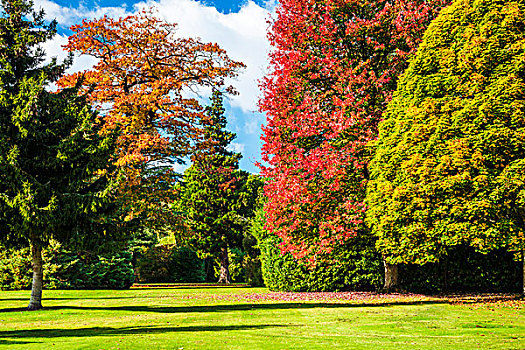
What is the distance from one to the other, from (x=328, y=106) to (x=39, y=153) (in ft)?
38.0

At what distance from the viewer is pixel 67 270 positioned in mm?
26531

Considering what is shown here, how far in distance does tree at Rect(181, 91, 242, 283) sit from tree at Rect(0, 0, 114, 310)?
21467 mm

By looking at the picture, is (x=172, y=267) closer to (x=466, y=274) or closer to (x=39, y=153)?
(x=39, y=153)

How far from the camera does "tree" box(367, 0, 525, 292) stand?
1459cm

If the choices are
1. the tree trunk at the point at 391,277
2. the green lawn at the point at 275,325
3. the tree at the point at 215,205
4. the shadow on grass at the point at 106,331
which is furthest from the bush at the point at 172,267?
the shadow on grass at the point at 106,331

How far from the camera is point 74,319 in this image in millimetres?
12914

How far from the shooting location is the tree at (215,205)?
39.9 metres

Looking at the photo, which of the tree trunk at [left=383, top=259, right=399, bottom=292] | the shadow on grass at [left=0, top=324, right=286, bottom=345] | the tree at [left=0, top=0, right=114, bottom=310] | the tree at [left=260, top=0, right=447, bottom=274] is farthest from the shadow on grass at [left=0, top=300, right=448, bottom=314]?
the shadow on grass at [left=0, top=324, right=286, bottom=345]

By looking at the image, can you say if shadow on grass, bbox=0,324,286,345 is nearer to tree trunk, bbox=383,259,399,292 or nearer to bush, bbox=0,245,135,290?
tree trunk, bbox=383,259,399,292

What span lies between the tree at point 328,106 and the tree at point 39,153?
23.7 feet

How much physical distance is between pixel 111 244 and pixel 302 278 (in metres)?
8.58

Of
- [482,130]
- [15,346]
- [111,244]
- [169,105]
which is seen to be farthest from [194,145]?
[15,346]

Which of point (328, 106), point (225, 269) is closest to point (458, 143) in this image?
point (328, 106)

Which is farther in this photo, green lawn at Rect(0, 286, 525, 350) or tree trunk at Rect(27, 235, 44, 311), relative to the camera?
tree trunk at Rect(27, 235, 44, 311)
